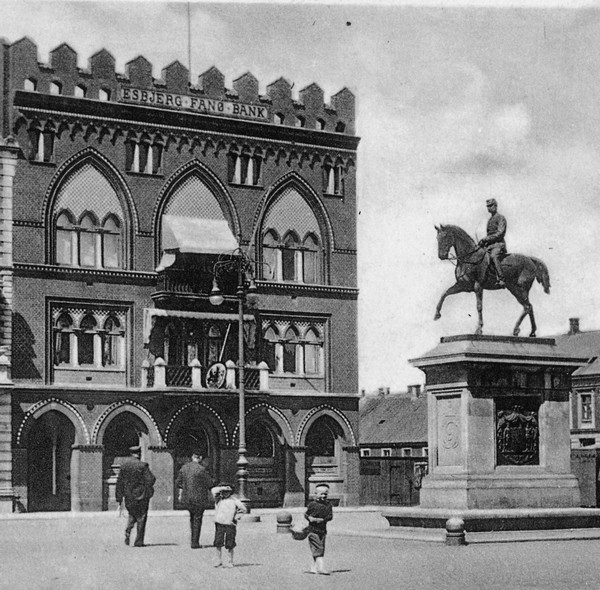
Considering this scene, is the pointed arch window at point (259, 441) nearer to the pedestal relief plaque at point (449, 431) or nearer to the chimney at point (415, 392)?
the pedestal relief plaque at point (449, 431)

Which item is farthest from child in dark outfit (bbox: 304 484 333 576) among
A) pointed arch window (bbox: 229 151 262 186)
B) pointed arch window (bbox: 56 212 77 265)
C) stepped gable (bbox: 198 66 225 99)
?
stepped gable (bbox: 198 66 225 99)

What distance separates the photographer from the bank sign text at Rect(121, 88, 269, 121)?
4450 centimetres

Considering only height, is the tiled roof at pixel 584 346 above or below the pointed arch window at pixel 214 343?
above

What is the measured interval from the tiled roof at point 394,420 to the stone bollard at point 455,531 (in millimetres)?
46390

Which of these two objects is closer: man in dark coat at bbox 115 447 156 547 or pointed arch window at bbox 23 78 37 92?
man in dark coat at bbox 115 447 156 547

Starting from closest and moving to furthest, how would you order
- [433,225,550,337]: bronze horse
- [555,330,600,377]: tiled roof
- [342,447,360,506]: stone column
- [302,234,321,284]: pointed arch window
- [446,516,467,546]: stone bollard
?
[446,516,467,546]: stone bollard → [433,225,550,337]: bronze horse → [342,447,360,506]: stone column → [302,234,321,284]: pointed arch window → [555,330,600,377]: tiled roof

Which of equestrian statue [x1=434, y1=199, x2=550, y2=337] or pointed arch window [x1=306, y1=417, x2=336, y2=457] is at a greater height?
equestrian statue [x1=434, y1=199, x2=550, y2=337]

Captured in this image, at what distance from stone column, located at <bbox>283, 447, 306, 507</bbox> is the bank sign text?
11845 mm

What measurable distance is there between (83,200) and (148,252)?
2.81 metres

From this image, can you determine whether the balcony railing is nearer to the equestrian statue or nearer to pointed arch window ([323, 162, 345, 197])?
pointed arch window ([323, 162, 345, 197])

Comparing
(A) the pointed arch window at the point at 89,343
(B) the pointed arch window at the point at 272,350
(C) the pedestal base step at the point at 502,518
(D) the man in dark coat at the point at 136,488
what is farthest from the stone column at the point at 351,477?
(D) the man in dark coat at the point at 136,488

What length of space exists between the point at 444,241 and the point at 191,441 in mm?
21146

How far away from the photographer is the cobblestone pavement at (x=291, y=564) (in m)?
17.1

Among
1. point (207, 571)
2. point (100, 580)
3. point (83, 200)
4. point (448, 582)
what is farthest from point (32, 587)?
Answer: point (83, 200)
